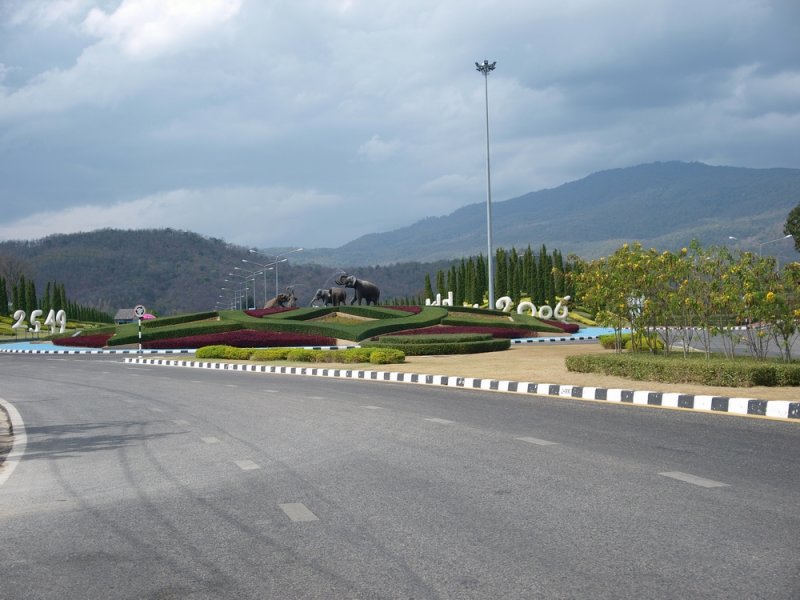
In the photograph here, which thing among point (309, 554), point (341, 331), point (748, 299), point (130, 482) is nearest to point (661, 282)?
point (748, 299)

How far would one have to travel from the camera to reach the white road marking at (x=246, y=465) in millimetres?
9102

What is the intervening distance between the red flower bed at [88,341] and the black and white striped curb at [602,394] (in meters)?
30.1

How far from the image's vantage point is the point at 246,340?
48469 mm

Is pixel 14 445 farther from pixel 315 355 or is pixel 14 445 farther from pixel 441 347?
pixel 441 347

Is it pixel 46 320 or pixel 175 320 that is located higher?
pixel 46 320

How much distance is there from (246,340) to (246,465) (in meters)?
39.7

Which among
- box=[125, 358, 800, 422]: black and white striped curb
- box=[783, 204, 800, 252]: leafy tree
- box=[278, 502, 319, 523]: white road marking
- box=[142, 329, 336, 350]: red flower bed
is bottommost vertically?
box=[125, 358, 800, 422]: black and white striped curb

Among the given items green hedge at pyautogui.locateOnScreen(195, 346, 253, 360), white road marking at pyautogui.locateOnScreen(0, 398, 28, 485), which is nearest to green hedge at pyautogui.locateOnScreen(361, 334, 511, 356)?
green hedge at pyautogui.locateOnScreen(195, 346, 253, 360)

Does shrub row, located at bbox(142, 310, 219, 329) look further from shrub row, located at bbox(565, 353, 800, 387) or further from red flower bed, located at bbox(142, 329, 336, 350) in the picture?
shrub row, located at bbox(565, 353, 800, 387)

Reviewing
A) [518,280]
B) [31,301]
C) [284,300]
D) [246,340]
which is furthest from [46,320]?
[518,280]

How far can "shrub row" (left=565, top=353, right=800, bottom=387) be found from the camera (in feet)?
53.2

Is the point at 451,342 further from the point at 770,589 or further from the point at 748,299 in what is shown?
the point at 770,589

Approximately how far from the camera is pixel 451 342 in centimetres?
3706

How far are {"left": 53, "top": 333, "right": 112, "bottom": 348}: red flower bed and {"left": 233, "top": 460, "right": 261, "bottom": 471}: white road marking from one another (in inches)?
1931
